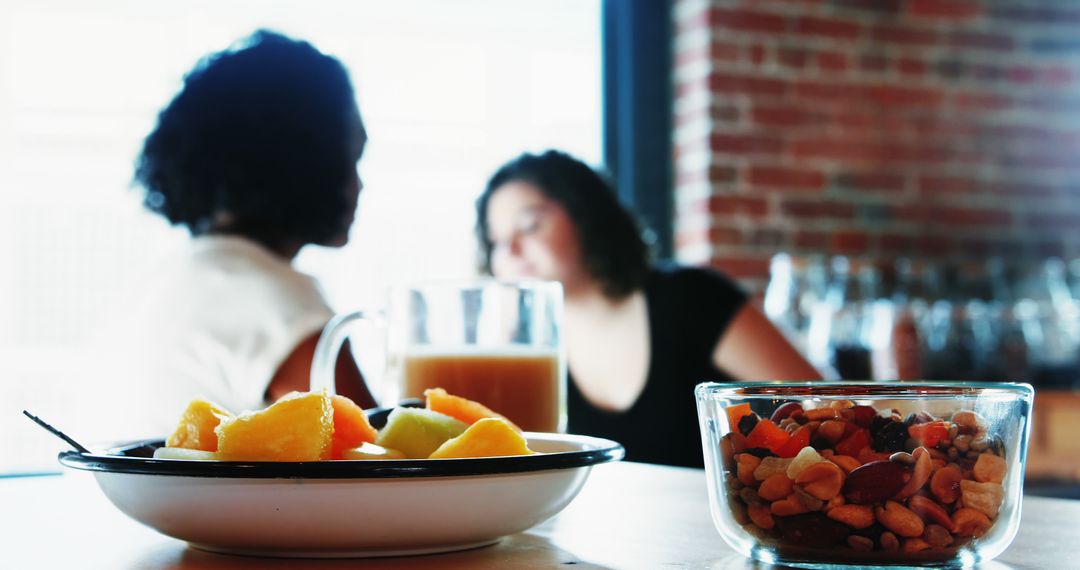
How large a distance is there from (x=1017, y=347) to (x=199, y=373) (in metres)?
2.47

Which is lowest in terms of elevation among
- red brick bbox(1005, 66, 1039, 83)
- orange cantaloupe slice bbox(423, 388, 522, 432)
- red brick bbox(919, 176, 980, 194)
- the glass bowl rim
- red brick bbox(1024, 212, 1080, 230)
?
orange cantaloupe slice bbox(423, 388, 522, 432)

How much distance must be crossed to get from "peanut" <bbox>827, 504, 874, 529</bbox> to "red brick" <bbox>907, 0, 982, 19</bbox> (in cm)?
305

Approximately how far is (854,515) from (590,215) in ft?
6.19

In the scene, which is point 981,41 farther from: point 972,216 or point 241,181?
point 241,181

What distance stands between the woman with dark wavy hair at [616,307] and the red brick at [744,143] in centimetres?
69

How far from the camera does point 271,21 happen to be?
2.83 meters

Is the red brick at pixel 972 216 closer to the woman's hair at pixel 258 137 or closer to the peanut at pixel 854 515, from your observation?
the woman's hair at pixel 258 137

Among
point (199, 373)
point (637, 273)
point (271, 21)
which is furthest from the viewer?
point (271, 21)

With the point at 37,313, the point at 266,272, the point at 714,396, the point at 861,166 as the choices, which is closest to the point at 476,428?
the point at 714,396

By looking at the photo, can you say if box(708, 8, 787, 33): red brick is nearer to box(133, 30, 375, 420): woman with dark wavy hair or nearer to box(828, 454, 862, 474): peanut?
box(133, 30, 375, 420): woman with dark wavy hair

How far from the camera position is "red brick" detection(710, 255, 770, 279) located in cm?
307

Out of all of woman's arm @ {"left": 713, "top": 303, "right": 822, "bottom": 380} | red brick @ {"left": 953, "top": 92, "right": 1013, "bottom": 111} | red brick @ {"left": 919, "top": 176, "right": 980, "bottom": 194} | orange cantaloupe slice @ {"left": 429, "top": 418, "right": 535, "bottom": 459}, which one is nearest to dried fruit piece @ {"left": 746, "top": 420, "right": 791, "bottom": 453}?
A: orange cantaloupe slice @ {"left": 429, "top": 418, "right": 535, "bottom": 459}

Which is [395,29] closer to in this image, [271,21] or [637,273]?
[271,21]

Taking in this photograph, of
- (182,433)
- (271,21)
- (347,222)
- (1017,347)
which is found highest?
(271,21)
